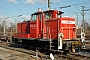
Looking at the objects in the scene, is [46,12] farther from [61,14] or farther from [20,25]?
[20,25]

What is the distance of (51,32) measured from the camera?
13.8 metres

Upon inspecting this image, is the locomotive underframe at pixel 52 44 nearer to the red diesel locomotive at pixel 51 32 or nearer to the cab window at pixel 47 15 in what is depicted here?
the red diesel locomotive at pixel 51 32

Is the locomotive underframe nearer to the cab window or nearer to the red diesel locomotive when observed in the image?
the red diesel locomotive

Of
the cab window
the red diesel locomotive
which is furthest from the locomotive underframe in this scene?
Result: the cab window

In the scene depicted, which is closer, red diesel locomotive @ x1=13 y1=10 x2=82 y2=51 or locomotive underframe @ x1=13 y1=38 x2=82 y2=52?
locomotive underframe @ x1=13 y1=38 x2=82 y2=52

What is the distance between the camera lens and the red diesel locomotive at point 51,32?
1265cm

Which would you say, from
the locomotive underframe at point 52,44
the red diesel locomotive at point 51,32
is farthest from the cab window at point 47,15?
the locomotive underframe at point 52,44

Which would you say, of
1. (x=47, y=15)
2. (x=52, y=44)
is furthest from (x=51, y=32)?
(x=47, y=15)

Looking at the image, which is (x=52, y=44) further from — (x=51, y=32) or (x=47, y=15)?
(x=47, y=15)

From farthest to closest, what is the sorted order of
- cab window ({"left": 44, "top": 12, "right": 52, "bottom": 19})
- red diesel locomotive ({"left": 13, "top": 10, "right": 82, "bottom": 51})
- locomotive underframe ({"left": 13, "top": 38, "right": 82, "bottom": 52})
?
cab window ({"left": 44, "top": 12, "right": 52, "bottom": 19}) → red diesel locomotive ({"left": 13, "top": 10, "right": 82, "bottom": 51}) → locomotive underframe ({"left": 13, "top": 38, "right": 82, "bottom": 52})

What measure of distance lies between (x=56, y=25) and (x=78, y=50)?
3010 mm

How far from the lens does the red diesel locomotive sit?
12652mm

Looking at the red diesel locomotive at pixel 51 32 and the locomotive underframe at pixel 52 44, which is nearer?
the locomotive underframe at pixel 52 44

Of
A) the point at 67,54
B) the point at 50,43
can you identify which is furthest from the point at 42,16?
the point at 67,54
